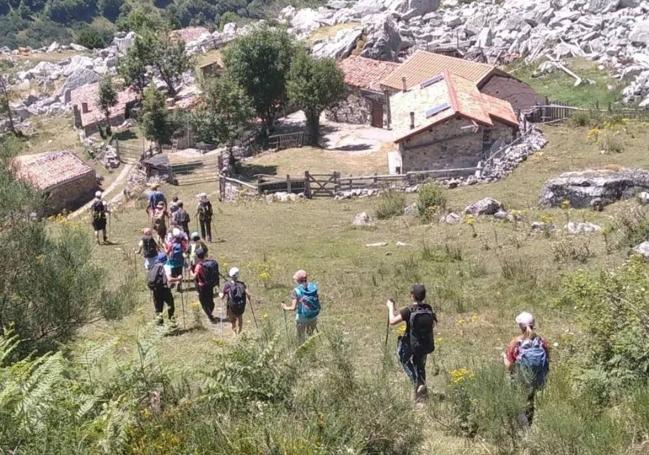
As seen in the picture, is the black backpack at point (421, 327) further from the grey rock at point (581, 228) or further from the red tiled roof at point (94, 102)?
the red tiled roof at point (94, 102)

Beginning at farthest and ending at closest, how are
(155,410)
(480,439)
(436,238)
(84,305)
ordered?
(436,238), (84,305), (480,439), (155,410)

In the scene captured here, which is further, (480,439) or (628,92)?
(628,92)

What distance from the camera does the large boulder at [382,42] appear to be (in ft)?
186

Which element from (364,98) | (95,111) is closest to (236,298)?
(364,98)

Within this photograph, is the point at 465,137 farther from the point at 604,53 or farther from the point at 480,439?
the point at 480,439

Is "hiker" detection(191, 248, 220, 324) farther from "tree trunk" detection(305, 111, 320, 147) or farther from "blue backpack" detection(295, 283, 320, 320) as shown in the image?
"tree trunk" detection(305, 111, 320, 147)

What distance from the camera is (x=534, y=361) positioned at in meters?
8.67

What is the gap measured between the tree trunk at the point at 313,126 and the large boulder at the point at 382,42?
14.2 meters

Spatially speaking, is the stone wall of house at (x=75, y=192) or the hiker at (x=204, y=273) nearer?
the hiker at (x=204, y=273)

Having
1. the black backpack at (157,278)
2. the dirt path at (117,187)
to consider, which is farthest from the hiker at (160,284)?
the dirt path at (117,187)

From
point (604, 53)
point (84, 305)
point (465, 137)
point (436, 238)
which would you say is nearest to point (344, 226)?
point (436, 238)

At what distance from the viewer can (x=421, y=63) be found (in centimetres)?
4819

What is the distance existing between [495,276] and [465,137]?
→ 57.8ft

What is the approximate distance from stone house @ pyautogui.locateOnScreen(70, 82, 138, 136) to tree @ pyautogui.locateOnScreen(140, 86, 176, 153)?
1189 cm
